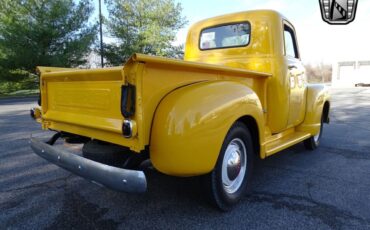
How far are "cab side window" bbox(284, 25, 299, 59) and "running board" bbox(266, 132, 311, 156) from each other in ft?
3.90

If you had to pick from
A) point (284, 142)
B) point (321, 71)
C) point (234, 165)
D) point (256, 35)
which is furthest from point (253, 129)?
point (321, 71)

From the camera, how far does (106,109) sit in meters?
2.55

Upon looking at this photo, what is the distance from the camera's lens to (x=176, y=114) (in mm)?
2254

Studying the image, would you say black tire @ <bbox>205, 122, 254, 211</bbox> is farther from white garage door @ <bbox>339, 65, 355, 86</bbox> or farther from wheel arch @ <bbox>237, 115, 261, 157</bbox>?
white garage door @ <bbox>339, 65, 355, 86</bbox>

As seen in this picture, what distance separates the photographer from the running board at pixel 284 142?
142 inches

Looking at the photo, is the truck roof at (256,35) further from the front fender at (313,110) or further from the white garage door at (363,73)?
the white garage door at (363,73)

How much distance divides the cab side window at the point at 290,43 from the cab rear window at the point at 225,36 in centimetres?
62

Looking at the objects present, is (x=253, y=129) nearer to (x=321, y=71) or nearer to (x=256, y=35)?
(x=256, y=35)

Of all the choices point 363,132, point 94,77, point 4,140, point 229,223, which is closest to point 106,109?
point 94,77

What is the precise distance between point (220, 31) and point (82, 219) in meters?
3.16

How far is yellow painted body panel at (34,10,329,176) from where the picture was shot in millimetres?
2248

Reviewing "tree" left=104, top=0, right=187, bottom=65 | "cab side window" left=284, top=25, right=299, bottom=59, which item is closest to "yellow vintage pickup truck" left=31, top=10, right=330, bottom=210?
"cab side window" left=284, top=25, right=299, bottom=59

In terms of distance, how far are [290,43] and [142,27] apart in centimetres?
2506

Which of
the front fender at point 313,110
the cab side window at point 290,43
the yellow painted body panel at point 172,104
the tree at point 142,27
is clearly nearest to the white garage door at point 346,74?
the tree at point 142,27
